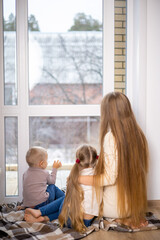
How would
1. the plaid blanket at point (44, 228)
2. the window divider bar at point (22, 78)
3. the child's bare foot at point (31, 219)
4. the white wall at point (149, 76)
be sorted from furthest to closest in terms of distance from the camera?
the window divider bar at point (22, 78) → the white wall at point (149, 76) → the child's bare foot at point (31, 219) → the plaid blanket at point (44, 228)

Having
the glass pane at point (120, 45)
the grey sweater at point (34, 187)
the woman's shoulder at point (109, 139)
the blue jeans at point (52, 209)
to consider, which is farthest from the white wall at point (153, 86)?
the grey sweater at point (34, 187)

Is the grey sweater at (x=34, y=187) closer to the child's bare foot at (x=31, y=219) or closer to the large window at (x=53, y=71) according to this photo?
the child's bare foot at (x=31, y=219)

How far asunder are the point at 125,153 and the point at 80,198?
483 millimetres

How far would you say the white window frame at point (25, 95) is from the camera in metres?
2.75

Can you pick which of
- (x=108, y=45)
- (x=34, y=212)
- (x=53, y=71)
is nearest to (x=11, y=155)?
(x=34, y=212)

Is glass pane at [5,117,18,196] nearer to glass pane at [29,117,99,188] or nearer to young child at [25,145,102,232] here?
glass pane at [29,117,99,188]

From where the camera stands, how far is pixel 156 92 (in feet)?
8.70

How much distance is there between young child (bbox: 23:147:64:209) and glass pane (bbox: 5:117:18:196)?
0.43m

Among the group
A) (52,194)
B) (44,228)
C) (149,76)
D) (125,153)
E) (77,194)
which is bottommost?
(44,228)

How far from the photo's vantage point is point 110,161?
207cm

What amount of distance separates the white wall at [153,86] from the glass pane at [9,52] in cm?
130

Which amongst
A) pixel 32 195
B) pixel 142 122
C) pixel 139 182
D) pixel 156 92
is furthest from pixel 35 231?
pixel 156 92

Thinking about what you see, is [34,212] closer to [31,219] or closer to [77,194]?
A: [31,219]

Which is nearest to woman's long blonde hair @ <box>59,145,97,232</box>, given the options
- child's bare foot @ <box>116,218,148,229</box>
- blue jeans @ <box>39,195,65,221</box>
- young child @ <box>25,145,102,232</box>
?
young child @ <box>25,145,102,232</box>
